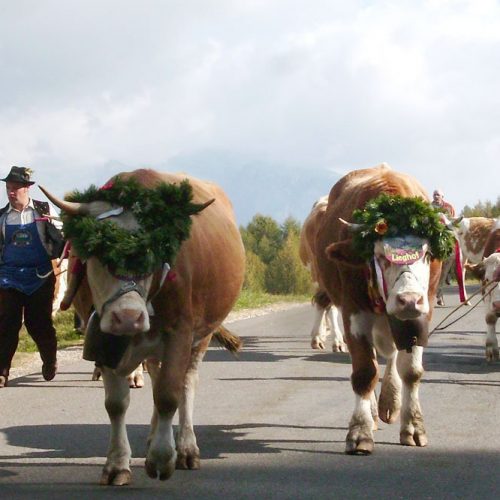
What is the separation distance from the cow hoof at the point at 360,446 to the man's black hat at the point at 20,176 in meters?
4.51

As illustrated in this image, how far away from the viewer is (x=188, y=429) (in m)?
7.89

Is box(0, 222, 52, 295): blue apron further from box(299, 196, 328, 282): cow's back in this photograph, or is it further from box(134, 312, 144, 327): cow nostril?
box(134, 312, 144, 327): cow nostril

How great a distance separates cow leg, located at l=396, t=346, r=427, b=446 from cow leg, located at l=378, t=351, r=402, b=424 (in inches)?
8.8

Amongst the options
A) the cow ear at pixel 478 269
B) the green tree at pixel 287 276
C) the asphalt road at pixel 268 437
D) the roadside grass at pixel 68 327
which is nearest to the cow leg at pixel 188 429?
the asphalt road at pixel 268 437

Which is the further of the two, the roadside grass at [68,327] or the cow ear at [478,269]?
the roadside grass at [68,327]

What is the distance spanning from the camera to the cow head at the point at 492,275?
13.4 m

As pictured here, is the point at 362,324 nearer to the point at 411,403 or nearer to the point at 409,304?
Answer: the point at 411,403

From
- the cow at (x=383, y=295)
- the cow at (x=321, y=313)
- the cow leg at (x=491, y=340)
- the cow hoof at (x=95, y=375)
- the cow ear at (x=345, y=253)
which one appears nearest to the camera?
the cow at (x=383, y=295)

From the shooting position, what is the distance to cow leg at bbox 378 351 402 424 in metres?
8.84

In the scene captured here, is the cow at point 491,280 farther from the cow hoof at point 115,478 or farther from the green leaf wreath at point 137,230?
the cow hoof at point 115,478

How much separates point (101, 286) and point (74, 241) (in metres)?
0.32

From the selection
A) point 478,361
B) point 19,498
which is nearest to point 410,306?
point 19,498

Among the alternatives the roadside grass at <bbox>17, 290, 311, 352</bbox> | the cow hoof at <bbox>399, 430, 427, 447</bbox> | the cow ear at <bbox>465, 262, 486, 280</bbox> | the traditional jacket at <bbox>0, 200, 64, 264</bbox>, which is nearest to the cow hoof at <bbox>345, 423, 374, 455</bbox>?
the cow hoof at <bbox>399, 430, 427, 447</bbox>

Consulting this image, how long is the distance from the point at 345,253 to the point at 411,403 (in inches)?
49.7
